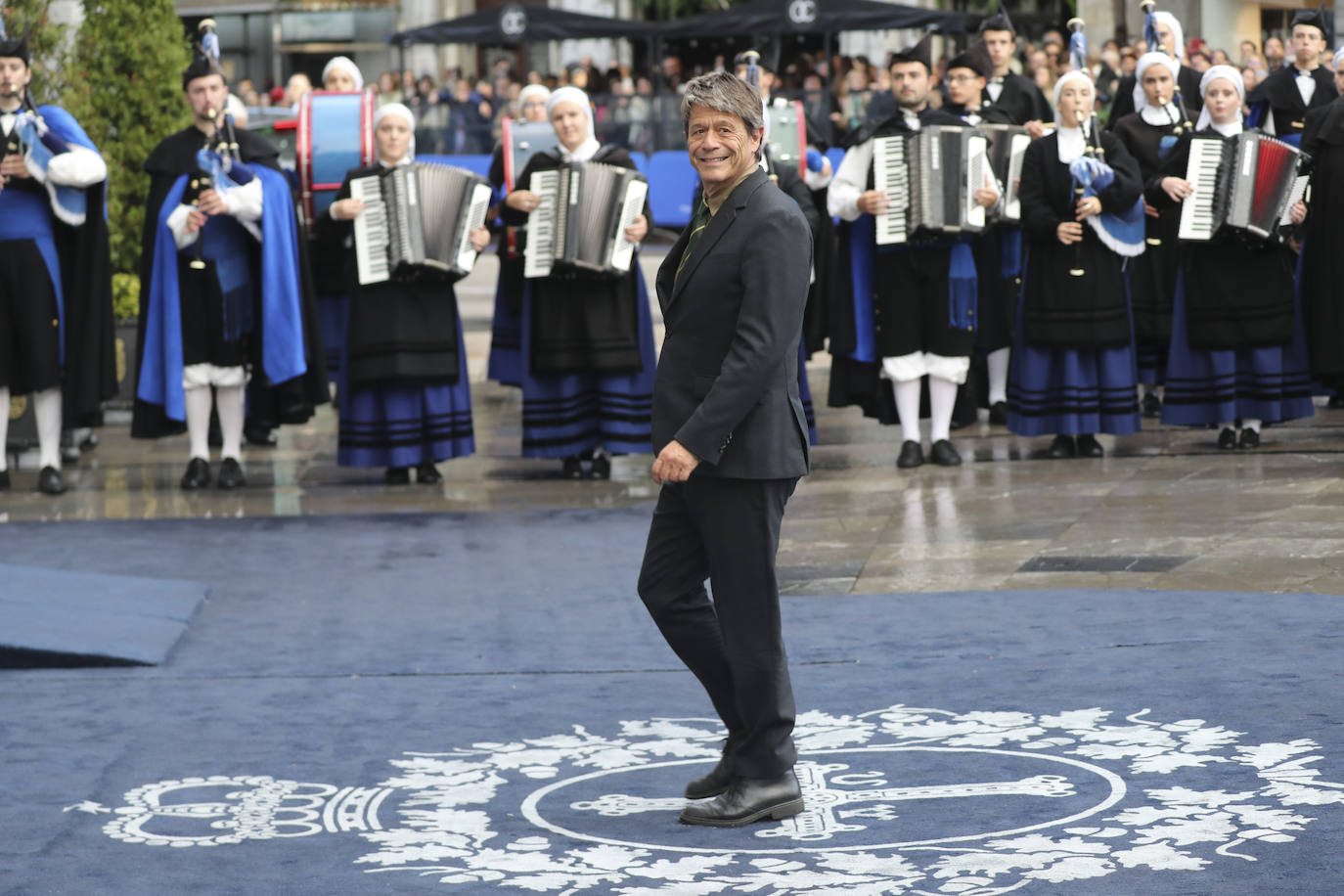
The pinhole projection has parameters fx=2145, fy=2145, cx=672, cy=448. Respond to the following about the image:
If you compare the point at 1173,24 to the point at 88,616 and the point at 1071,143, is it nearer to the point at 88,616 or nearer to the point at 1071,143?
the point at 1071,143

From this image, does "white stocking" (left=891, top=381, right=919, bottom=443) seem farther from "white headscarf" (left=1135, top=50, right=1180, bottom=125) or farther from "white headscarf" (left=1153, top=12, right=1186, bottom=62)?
"white headscarf" (left=1153, top=12, right=1186, bottom=62)

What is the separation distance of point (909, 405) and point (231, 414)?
3101 millimetres

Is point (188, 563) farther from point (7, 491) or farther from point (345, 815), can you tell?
point (345, 815)

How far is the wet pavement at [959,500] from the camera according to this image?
7328 millimetres

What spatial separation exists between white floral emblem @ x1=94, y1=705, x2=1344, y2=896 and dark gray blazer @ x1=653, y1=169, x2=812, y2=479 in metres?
0.77

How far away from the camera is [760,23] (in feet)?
81.3

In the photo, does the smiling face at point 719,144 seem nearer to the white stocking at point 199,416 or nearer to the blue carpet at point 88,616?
the blue carpet at point 88,616

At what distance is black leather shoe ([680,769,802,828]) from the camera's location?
4.52m

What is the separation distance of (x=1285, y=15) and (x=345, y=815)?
452 inches

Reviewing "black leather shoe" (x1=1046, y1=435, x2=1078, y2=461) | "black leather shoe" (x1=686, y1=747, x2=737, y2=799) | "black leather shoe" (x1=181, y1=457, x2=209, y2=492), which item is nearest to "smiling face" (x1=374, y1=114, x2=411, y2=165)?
"black leather shoe" (x1=181, y1=457, x2=209, y2=492)

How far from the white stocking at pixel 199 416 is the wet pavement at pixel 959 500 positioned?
0.25m

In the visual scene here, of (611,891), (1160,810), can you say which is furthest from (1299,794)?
(611,891)

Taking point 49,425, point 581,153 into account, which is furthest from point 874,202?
point 49,425

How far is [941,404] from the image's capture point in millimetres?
9844
